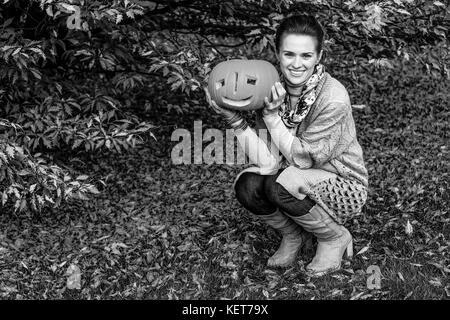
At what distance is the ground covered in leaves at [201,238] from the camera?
161 inches

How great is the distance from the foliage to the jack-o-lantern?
2.67 feet

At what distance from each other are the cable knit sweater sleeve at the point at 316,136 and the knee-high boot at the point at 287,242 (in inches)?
18.0

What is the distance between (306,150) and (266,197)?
367mm

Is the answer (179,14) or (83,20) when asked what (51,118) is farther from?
(179,14)

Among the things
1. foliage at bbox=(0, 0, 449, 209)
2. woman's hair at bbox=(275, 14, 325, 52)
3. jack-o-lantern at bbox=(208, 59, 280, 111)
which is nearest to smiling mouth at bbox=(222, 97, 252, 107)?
jack-o-lantern at bbox=(208, 59, 280, 111)

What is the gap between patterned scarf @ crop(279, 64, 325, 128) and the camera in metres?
3.86

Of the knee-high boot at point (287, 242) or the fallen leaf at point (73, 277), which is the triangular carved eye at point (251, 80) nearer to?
the knee-high boot at point (287, 242)

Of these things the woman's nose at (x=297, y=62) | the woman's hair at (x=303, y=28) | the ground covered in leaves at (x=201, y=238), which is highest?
the woman's hair at (x=303, y=28)

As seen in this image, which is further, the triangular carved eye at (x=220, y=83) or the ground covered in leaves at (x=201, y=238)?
the ground covered in leaves at (x=201, y=238)

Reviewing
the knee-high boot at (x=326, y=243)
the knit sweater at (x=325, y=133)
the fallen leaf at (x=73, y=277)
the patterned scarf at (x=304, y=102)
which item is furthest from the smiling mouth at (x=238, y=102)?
the fallen leaf at (x=73, y=277)

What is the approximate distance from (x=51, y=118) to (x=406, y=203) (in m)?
2.49

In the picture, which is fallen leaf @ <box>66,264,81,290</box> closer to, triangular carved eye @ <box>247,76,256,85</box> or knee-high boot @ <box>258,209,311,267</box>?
knee-high boot @ <box>258,209,311,267</box>

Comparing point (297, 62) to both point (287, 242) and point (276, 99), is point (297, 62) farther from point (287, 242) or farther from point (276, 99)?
point (287, 242)

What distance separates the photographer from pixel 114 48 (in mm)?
5242
